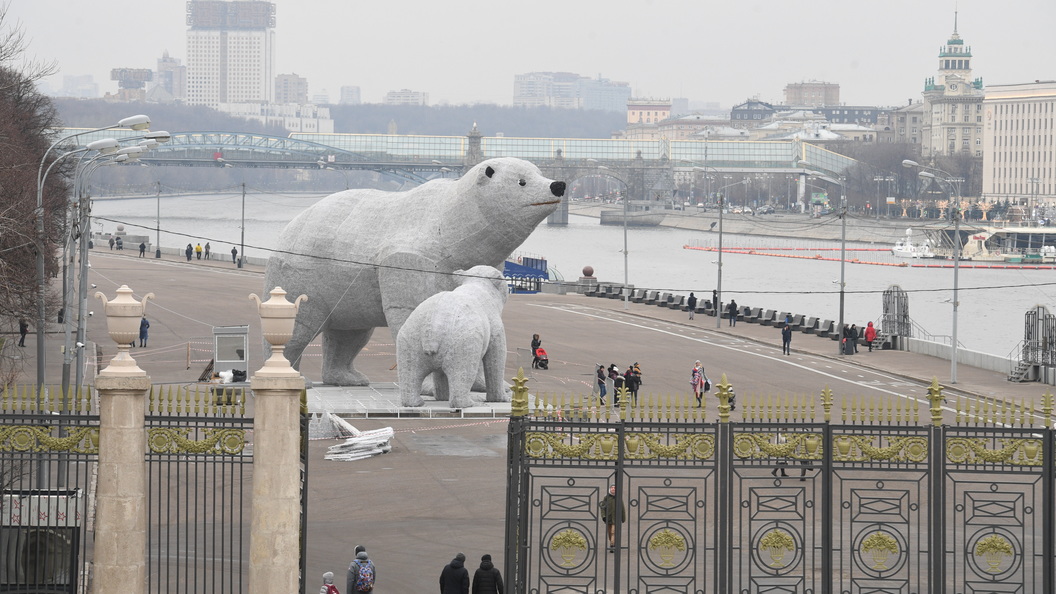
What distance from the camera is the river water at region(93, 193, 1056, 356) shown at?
71.3m

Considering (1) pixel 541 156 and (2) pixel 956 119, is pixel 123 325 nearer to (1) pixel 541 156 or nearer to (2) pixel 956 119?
(1) pixel 541 156

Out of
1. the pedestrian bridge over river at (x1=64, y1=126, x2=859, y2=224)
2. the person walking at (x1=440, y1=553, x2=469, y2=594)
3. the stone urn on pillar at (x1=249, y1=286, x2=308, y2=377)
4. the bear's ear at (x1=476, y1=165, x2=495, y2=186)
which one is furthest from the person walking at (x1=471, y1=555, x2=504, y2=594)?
the pedestrian bridge over river at (x1=64, y1=126, x2=859, y2=224)

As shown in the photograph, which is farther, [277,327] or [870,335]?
[870,335]

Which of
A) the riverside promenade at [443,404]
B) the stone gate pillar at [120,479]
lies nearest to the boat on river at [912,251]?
the riverside promenade at [443,404]

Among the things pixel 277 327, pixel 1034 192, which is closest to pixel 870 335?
pixel 277 327

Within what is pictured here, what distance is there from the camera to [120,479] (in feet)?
44.7

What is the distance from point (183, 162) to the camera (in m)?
127

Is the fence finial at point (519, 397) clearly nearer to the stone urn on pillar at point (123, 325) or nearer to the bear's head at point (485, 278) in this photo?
the stone urn on pillar at point (123, 325)

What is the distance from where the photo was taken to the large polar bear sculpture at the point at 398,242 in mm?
28578

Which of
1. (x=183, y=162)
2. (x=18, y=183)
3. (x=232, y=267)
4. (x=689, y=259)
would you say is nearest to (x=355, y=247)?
(x=18, y=183)

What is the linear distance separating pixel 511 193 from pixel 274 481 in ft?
50.9

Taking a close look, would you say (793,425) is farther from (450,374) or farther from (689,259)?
(689,259)

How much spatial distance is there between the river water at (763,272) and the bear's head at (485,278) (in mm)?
13489

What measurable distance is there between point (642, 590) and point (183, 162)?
11600 centimetres
